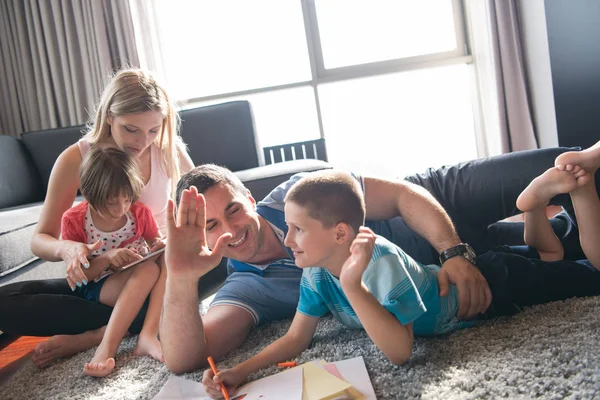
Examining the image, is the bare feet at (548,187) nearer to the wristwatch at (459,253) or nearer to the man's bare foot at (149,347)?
the wristwatch at (459,253)

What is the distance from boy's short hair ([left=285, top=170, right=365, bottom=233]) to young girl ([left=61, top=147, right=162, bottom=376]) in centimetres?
63

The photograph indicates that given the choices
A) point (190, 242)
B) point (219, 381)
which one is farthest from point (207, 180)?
point (219, 381)

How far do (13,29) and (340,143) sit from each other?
2323 mm

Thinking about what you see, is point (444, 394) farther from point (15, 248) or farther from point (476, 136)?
point (476, 136)

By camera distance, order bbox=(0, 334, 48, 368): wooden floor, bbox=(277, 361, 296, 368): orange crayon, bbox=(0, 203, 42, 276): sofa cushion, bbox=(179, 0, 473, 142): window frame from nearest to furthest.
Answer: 1. bbox=(277, 361, 296, 368): orange crayon
2. bbox=(0, 334, 48, 368): wooden floor
3. bbox=(0, 203, 42, 276): sofa cushion
4. bbox=(179, 0, 473, 142): window frame

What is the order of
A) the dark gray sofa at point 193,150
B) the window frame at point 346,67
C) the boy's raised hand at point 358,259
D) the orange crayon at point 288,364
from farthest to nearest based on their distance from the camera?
1. the window frame at point 346,67
2. the dark gray sofa at point 193,150
3. the orange crayon at point 288,364
4. the boy's raised hand at point 358,259

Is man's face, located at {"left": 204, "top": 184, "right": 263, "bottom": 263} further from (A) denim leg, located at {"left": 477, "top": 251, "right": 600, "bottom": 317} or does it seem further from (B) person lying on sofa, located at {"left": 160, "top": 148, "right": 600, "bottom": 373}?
(A) denim leg, located at {"left": 477, "top": 251, "right": 600, "bottom": 317}

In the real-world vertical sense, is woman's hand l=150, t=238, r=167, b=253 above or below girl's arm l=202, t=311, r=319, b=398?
above

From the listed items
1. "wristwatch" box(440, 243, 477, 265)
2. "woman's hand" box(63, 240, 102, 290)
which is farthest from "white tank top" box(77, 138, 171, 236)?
"wristwatch" box(440, 243, 477, 265)

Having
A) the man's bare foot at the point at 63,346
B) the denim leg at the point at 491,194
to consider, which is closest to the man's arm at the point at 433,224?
the denim leg at the point at 491,194

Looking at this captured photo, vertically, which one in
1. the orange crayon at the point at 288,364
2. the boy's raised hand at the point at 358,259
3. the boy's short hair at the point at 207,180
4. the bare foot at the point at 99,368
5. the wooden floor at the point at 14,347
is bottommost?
the wooden floor at the point at 14,347

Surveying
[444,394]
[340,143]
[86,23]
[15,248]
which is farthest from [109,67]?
[444,394]

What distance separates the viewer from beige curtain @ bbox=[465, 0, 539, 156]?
3326mm

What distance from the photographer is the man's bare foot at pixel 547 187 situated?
1179mm
